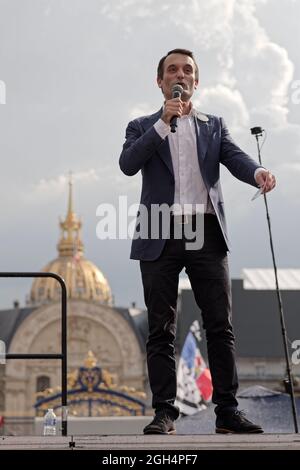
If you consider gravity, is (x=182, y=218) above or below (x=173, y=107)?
below

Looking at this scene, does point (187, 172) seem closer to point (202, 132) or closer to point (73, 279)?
point (202, 132)

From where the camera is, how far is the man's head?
4.28 m

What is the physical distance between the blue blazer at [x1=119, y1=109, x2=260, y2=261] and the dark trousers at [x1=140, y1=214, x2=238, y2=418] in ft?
0.29

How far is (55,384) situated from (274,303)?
15787mm

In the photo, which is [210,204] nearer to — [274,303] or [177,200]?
[177,200]

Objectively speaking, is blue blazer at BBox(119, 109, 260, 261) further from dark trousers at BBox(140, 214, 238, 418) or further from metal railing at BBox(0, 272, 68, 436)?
metal railing at BBox(0, 272, 68, 436)

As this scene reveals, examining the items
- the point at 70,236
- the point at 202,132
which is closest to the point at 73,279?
the point at 70,236

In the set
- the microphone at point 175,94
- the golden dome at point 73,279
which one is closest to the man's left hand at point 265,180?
the microphone at point 175,94

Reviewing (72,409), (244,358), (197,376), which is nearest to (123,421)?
(197,376)

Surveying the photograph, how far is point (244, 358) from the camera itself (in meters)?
55.4

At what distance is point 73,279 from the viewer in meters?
72.5

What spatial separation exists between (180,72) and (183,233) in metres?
0.81

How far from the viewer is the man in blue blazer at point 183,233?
4.17 meters

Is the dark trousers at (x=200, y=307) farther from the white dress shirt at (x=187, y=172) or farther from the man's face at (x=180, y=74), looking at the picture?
the man's face at (x=180, y=74)
